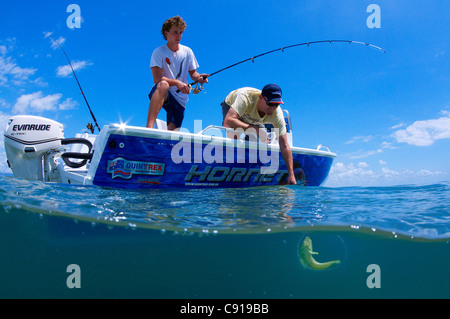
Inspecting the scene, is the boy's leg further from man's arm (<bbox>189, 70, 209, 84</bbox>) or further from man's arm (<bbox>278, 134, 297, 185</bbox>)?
man's arm (<bbox>278, 134, 297, 185</bbox>)

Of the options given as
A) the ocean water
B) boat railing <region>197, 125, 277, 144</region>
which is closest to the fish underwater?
the ocean water

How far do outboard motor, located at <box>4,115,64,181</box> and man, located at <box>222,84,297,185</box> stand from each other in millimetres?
2750

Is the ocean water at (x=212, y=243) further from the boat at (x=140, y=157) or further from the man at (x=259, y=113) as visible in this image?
the man at (x=259, y=113)

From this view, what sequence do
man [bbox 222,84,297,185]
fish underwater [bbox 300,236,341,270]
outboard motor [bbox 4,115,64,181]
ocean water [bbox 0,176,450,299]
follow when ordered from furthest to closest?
man [bbox 222,84,297,185] < outboard motor [bbox 4,115,64,181] < fish underwater [bbox 300,236,341,270] < ocean water [bbox 0,176,450,299]

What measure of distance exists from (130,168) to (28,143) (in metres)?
1.64

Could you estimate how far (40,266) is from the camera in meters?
3.68

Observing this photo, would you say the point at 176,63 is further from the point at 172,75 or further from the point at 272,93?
the point at 272,93

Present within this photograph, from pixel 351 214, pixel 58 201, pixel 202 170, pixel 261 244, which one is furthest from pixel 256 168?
pixel 58 201

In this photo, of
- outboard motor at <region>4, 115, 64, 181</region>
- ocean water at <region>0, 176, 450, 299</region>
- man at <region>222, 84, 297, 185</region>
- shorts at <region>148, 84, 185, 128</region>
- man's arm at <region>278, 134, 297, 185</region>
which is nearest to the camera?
ocean water at <region>0, 176, 450, 299</region>

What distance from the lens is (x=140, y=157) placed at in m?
3.54

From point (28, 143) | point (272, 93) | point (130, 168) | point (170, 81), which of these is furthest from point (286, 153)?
point (28, 143)

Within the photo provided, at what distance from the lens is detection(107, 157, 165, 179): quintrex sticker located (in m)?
3.43

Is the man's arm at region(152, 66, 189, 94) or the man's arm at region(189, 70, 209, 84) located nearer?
the man's arm at region(152, 66, 189, 94)

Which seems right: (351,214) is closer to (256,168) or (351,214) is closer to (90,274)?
(256,168)
